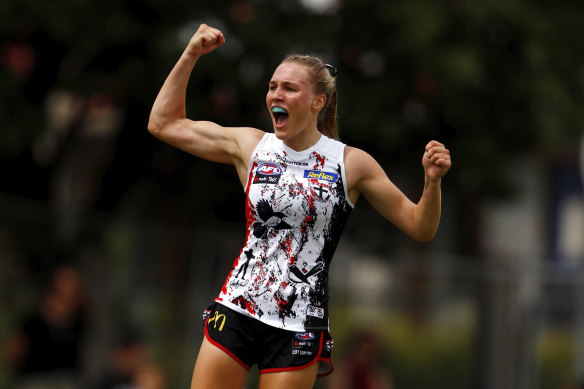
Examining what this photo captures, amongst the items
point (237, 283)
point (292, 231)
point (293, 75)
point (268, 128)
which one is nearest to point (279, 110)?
point (293, 75)

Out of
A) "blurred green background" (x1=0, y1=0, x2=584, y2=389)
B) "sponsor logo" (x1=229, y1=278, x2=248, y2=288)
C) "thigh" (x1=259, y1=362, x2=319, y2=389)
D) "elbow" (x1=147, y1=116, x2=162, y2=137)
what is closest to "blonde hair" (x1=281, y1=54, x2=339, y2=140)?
"elbow" (x1=147, y1=116, x2=162, y2=137)

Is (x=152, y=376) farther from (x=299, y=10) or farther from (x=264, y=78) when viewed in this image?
(x=299, y=10)

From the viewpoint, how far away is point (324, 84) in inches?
194

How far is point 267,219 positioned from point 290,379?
2.41ft

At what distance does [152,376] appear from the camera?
9227mm

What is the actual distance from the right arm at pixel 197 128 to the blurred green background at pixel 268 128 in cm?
463

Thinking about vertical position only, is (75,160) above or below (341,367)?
above

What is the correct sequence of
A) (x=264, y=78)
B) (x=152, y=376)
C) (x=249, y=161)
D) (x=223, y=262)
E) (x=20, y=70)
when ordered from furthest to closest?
(x=223, y=262), (x=20, y=70), (x=264, y=78), (x=152, y=376), (x=249, y=161)

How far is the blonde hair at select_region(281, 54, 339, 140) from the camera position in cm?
488

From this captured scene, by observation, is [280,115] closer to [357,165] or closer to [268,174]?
[268,174]

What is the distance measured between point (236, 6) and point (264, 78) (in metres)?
0.77

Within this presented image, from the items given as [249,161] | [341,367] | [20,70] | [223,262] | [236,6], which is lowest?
[341,367]

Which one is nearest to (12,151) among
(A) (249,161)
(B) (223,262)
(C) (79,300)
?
(C) (79,300)

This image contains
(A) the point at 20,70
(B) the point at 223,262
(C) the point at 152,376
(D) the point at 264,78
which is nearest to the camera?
(C) the point at 152,376
